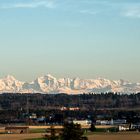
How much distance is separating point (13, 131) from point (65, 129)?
7912 centimetres

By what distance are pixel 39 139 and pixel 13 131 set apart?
41.3m

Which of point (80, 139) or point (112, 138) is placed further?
point (112, 138)

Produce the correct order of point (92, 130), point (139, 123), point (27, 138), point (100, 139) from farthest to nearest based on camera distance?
point (139, 123)
point (92, 130)
point (27, 138)
point (100, 139)

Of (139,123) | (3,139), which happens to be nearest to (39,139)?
(3,139)

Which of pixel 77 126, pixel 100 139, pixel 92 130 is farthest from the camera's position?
pixel 92 130

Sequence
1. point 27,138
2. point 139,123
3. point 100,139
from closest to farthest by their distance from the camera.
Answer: point 100,139, point 27,138, point 139,123

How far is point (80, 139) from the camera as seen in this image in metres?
82.6

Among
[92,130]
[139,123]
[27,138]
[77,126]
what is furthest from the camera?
[139,123]

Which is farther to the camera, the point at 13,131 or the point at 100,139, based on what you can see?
the point at 13,131

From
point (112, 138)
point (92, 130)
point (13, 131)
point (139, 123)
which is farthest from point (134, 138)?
point (139, 123)

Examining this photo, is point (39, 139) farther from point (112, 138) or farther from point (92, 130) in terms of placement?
point (92, 130)

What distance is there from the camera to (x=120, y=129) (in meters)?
162

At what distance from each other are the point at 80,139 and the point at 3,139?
4597 centimetres

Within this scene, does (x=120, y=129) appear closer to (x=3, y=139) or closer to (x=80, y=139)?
(x=3, y=139)
